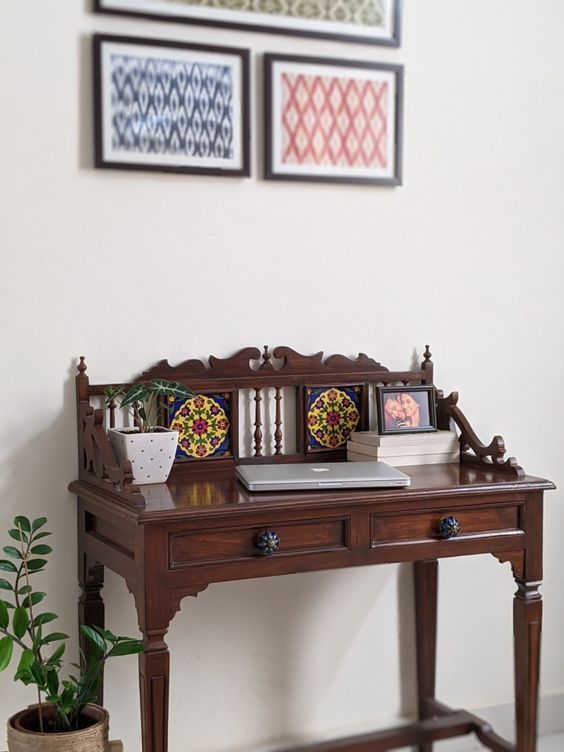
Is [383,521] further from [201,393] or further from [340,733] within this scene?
[340,733]

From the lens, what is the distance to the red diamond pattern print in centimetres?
277

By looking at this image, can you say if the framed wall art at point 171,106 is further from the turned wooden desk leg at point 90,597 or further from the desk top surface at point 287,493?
the turned wooden desk leg at point 90,597

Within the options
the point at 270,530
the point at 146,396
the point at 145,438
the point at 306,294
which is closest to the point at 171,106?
the point at 306,294

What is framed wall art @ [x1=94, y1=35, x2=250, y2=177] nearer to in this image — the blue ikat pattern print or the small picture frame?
the blue ikat pattern print

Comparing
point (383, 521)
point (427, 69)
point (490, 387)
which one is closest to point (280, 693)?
point (383, 521)

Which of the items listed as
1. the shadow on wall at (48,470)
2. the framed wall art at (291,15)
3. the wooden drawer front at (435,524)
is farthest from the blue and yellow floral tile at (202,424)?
the framed wall art at (291,15)

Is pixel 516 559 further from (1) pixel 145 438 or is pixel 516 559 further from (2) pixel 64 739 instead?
(2) pixel 64 739

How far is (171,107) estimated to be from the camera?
263 cm

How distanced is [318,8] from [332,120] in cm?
30

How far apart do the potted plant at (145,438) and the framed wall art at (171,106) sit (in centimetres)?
58

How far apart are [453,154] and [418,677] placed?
1.54 m

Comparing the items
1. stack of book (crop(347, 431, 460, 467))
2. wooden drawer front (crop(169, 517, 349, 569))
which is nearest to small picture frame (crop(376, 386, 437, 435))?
stack of book (crop(347, 431, 460, 467))

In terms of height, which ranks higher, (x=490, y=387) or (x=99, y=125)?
(x=99, y=125)

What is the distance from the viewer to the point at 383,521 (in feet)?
7.72
